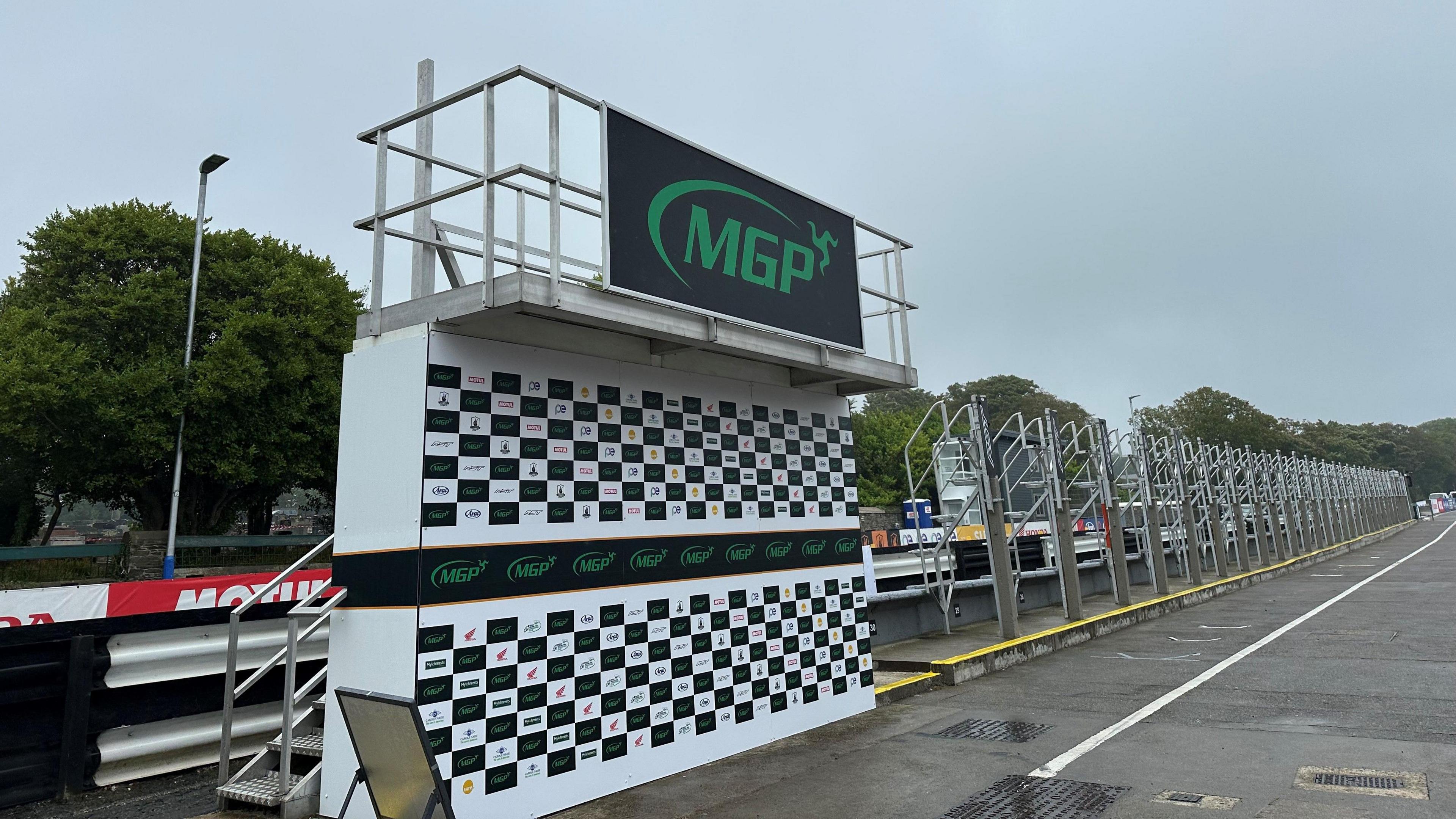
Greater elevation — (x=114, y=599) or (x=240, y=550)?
(x=240, y=550)

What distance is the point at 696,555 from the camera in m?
6.88

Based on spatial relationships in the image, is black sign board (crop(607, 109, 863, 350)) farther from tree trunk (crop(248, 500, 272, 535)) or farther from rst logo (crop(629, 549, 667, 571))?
tree trunk (crop(248, 500, 272, 535))

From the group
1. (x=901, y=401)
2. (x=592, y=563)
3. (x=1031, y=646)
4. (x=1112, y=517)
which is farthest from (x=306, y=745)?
(x=901, y=401)

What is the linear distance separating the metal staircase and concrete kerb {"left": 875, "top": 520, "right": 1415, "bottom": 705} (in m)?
5.36

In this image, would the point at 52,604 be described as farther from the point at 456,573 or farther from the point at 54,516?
the point at 54,516

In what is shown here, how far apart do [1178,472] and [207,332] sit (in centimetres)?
2766

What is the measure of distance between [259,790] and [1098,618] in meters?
12.1

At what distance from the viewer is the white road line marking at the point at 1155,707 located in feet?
19.7

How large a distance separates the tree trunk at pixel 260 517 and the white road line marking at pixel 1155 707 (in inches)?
1144

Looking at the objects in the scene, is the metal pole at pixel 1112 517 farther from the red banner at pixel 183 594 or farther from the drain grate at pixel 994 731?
the red banner at pixel 183 594

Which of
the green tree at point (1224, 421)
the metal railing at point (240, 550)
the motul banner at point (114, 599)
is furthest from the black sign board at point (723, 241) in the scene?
the green tree at point (1224, 421)

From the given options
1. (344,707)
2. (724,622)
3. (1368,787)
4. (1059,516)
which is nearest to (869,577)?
(1059,516)

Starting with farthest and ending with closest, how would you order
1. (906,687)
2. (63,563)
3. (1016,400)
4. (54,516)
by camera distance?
(1016,400) → (54,516) → (63,563) → (906,687)

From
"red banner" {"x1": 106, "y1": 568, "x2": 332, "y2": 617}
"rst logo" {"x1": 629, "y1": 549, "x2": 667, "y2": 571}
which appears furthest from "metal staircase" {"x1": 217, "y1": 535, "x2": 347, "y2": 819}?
"red banner" {"x1": 106, "y1": 568, "x2": 332, "y2": 617}
